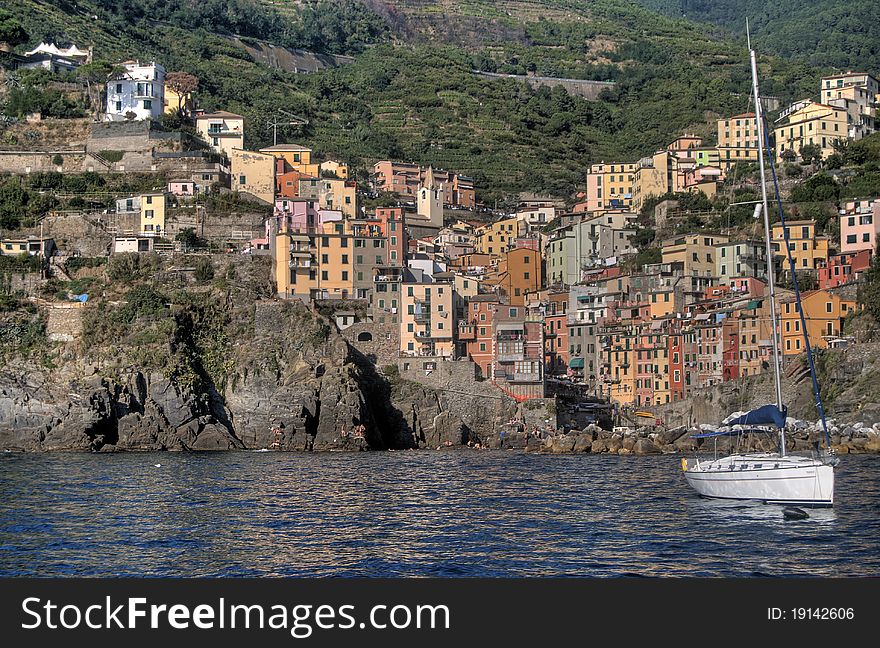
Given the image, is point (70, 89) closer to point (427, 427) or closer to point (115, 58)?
point (115, 58)

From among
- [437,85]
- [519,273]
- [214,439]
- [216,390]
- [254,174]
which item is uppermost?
[437,85]

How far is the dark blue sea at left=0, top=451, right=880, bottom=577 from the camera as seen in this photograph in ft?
109

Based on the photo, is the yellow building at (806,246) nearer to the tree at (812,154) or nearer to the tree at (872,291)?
the tree at (872,291)

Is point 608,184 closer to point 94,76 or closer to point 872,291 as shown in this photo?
point 872,291

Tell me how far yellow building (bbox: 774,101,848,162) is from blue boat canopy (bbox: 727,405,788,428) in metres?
76.1

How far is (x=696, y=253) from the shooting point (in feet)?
327

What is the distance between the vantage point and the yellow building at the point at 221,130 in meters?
116

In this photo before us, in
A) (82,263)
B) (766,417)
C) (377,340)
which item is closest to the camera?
Result: (766,417)

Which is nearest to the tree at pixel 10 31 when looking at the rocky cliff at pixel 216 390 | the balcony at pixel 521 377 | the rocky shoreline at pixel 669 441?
the rocky cliff at pixel 216 390

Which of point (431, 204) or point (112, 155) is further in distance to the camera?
point (431, 204)

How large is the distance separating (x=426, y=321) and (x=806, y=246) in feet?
100

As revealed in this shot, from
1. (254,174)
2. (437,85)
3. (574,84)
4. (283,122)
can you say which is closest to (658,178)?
(254,174)

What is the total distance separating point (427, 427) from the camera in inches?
3253

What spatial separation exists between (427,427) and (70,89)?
52.9 metres
